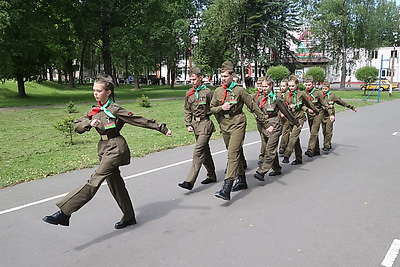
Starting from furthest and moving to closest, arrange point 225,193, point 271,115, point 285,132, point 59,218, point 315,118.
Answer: point 315,118
point 285,132
point 271,115
point 225,193
point 59,218

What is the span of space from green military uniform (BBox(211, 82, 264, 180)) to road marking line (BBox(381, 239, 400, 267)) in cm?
233

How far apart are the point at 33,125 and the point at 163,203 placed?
38.3ft

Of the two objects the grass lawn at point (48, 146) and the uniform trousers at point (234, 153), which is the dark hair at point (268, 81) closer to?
the uniform trousers at point (234, 153)

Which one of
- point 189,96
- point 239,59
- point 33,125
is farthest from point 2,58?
point 239,59

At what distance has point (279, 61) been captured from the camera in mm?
50062

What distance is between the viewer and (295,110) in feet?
28.0

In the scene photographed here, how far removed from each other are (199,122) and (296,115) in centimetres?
312

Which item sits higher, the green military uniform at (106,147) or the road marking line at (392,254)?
the green military uniform at (106,147)

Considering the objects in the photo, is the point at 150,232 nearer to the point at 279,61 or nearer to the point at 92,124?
the point at 92,124

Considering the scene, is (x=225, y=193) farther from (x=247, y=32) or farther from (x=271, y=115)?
(x=247, y=32)

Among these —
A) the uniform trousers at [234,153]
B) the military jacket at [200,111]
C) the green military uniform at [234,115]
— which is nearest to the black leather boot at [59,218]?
the uniform trousers at [234,153]

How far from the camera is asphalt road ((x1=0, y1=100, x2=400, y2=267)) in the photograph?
394cm

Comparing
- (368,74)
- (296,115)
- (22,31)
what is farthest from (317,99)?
(368,74)

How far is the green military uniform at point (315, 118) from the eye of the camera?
29.9 feet
